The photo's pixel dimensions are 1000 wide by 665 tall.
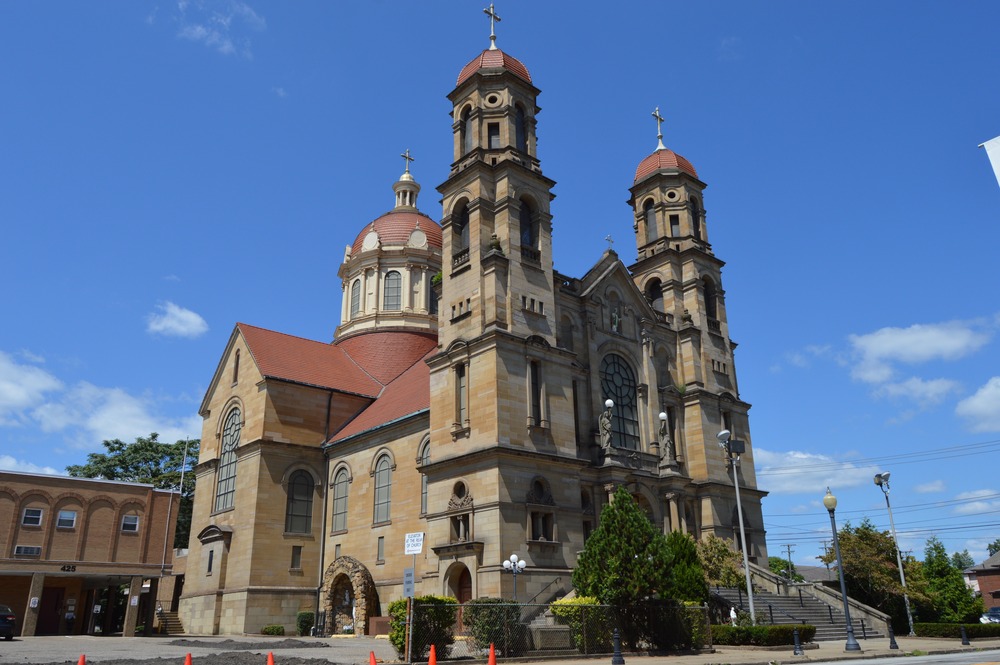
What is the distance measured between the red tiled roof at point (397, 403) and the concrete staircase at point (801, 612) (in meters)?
17.2

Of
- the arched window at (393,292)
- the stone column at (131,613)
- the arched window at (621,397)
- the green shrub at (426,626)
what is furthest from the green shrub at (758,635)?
the arched window at (393,292)

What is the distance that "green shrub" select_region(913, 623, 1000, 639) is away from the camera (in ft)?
103

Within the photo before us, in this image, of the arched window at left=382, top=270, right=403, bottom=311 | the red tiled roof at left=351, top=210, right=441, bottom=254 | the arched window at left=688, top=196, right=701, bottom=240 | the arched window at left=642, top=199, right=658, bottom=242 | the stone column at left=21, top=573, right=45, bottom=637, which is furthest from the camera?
the red tiled roof at left=351, top=210, right=441, bottom=254

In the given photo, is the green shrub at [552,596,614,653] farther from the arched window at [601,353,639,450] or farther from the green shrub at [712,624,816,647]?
the arched window at [601,353,639,450]

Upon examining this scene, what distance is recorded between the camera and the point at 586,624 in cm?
2341

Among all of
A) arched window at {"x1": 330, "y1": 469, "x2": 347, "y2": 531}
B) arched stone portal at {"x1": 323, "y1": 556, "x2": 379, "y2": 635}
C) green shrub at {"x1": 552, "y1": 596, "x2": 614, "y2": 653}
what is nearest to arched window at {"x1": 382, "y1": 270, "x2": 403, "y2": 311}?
arched window at {"x1": 330, "y1": 469, "x2": 347, "y2": 531}

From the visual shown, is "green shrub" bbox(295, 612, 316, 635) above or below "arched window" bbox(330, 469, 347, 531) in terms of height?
below

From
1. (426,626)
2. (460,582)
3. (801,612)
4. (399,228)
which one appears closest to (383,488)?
(460,582)

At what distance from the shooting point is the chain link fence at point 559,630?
71.1ft

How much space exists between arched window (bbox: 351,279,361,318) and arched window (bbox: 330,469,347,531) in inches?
694

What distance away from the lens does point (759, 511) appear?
145 feet

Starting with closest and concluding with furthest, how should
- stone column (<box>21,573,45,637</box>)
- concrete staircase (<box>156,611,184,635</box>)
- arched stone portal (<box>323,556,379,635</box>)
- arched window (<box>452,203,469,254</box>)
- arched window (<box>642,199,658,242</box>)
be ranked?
arched stone portal (<box>323,556,379,635</box>) < stone column (<box>21,573,45,637</box>) < arched window (<box>452,203,469,254</box>) < concrete staircase (<box>156,611,184,635</box>) < arched window (<box>642,199,658,242</box>)

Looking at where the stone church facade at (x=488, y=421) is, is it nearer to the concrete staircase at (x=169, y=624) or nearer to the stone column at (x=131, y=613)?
the concrete staircase at (x=169, y=624)

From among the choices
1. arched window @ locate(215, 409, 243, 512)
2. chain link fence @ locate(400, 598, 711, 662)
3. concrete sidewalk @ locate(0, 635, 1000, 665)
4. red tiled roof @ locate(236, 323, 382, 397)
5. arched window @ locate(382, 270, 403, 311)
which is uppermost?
arched window @ locate(382, 270, 403, 311)
